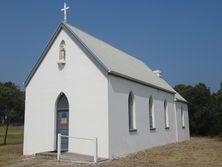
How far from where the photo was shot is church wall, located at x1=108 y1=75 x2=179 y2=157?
17.5 metres

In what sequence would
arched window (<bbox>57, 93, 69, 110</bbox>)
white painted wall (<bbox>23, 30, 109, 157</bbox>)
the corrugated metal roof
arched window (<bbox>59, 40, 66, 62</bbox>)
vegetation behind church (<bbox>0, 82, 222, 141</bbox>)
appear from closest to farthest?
1. white painted wall (<bbox>23, 30, 109, 157</bbox>)
2. the corrugated metal roof
3. arched window (<bbox>57, 93, 69, 110</bbox>)
4. arched window (<bbox>59, 40, 66, 62</bbox>)
5. vegetation behind church (<bbox>0, 82, 222, 141</bbox>)

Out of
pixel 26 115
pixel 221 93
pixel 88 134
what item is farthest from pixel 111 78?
pixel 221 93

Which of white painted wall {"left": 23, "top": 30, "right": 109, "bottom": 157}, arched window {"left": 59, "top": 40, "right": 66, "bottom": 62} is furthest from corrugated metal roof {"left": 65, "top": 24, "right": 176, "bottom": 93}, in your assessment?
arched window {"left": 59, "top": 40, "right": 66, "bottom": 62}

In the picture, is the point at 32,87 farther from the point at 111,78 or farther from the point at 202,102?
the point at 202,102

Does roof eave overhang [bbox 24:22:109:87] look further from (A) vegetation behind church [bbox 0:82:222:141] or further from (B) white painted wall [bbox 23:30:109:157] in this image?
(A) vegetation behind church [bbox 0:82:222:141]

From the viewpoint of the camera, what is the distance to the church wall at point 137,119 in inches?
689

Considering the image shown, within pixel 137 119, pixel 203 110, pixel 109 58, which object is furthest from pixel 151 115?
pixel 203 110

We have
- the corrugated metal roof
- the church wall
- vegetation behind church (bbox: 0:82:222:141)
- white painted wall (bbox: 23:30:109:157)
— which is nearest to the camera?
white painted wall (bbox: 23:30:109:157)

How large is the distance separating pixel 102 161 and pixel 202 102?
36.2m

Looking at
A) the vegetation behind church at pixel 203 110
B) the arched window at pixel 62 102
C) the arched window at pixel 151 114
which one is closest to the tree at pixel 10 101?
the arched window at pixel 62 102

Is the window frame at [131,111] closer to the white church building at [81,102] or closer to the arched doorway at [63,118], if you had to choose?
the white church building at [81,102]

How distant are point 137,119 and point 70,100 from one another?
5004 millimetres

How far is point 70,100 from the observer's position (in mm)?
18469

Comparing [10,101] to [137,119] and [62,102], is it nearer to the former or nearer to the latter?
[62,102]
